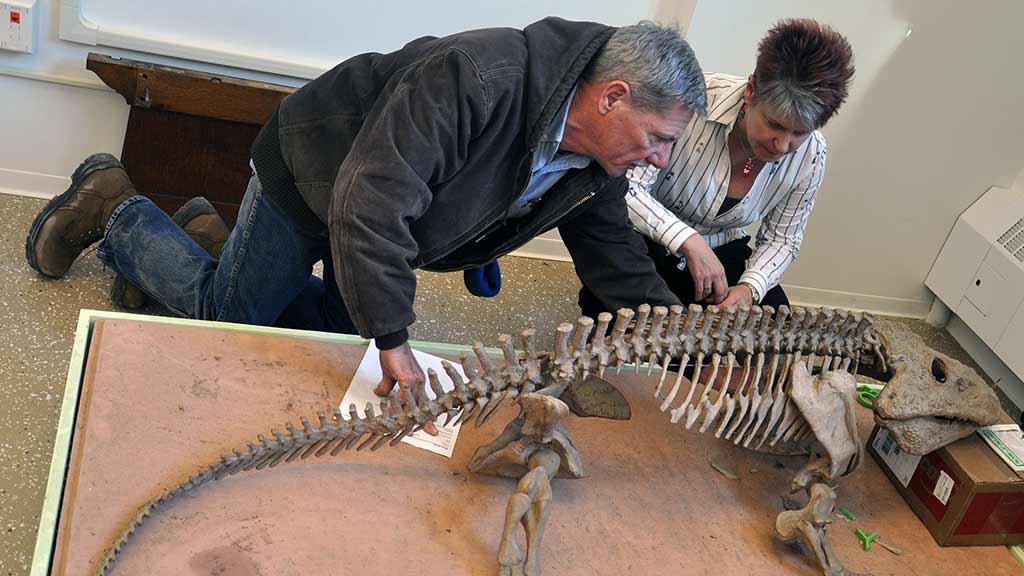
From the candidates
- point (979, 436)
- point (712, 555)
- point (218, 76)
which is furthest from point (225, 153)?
point (979, 436)

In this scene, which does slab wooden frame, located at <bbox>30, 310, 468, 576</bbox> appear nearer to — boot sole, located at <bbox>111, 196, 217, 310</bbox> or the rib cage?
the rib cage

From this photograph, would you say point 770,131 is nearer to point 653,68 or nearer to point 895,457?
point 653,68

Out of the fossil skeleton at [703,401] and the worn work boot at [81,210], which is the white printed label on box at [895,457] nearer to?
the fossil skeleton at [703,401]

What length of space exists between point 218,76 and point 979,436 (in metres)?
2.32

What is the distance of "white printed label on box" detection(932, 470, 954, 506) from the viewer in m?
1.99

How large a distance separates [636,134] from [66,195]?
1.71 m

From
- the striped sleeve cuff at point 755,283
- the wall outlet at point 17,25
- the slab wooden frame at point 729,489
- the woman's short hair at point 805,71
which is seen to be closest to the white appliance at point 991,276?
the striped sleeve cuff at point 755,283

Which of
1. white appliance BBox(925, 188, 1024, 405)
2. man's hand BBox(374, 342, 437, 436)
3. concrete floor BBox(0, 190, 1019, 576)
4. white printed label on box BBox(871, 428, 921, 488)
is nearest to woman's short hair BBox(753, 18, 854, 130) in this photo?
white printed label on box BBox(871, 428, 921, 488)

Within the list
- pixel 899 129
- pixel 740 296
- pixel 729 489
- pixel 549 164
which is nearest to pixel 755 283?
pixel 740 296

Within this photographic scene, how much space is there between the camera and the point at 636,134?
1840 mm

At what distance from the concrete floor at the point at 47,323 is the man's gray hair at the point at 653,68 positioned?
4.82 ft

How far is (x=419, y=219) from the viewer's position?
6.66 ft

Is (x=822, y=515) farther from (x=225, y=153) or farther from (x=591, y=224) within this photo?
(x=225, y=153)

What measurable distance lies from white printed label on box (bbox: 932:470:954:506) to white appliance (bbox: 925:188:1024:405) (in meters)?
1.79
